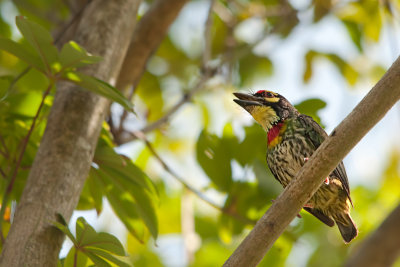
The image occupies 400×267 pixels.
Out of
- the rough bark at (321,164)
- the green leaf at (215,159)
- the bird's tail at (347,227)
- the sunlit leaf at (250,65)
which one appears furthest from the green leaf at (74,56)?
the sunlit leaf at (250,65)

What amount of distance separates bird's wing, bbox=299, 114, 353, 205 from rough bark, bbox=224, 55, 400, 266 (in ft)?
3.87

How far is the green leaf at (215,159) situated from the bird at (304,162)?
293 millimetres

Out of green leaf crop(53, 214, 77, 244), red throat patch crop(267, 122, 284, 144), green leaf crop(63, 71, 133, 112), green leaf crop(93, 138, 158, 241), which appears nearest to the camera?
green leaf crop(53, 214, 77, 244)

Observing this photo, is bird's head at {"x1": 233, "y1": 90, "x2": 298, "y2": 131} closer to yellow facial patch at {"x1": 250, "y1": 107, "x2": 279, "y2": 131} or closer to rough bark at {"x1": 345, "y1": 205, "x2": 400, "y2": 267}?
yellow facial patch at {"x1": 250, "y1": 107, "x2": 279, "y2": 131}

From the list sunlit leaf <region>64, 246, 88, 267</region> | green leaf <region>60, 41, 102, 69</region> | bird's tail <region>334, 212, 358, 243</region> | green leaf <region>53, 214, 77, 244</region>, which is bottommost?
sunlit leaf <region>64, 246, 88, 267</region>

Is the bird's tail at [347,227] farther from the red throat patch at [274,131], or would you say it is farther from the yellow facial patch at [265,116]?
the yellow facial patch at [265,116]

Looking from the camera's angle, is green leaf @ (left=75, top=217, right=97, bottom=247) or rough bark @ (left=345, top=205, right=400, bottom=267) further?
green leaf @ (left=75, top=217, right=97, bottom=247)

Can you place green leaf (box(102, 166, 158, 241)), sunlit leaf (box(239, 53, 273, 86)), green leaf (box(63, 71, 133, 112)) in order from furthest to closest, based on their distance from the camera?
sunlit leaf (box(239, 53, 273, 86)), green leaf (box(102, 166, 158, 241)), green leaf (box(63, 71, 133, 112))

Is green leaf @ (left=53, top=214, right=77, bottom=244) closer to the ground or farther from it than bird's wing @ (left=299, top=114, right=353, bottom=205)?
closer to the ground

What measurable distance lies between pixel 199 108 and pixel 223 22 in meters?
0.86

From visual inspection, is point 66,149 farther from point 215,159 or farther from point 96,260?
point 215,159

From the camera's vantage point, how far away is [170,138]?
5414 millimetres

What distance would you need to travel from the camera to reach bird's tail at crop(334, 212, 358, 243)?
3.20 metres

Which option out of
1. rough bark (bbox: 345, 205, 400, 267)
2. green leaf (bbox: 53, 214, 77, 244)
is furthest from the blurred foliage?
rough bark (bbox: 345, 205, 400, 267)
